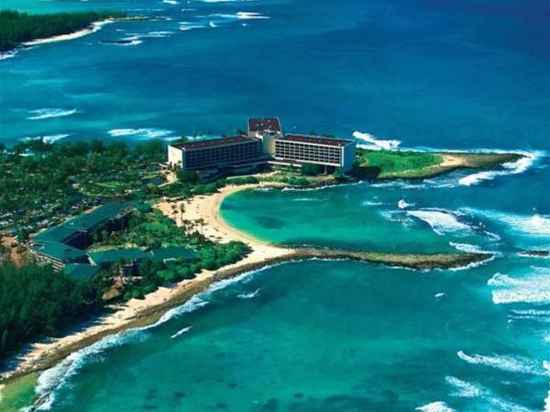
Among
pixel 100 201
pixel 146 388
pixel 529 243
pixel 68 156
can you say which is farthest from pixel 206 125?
pixel 146 388

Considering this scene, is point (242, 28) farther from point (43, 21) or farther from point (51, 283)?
point (51, 283)

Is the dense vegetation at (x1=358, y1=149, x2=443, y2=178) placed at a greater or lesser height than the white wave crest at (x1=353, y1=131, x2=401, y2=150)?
lesser

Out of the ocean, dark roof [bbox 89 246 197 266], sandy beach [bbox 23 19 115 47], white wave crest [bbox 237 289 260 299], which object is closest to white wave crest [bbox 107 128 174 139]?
the ocean

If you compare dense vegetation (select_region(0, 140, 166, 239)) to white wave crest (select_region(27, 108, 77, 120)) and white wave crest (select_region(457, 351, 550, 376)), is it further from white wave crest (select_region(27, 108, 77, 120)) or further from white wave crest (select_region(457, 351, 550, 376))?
white wave crest (select_region(457, 351, 550, 376))

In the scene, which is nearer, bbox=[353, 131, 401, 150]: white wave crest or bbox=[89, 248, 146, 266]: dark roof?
bbox=[89, 248, 146, 266]: dark roof

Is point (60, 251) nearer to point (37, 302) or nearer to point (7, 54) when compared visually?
point (37, 302)

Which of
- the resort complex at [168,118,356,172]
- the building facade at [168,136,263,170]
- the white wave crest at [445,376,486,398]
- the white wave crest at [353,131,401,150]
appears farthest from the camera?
the white wave crest at [353,131,401,150]

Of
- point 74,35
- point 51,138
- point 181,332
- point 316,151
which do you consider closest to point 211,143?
point 316,151
